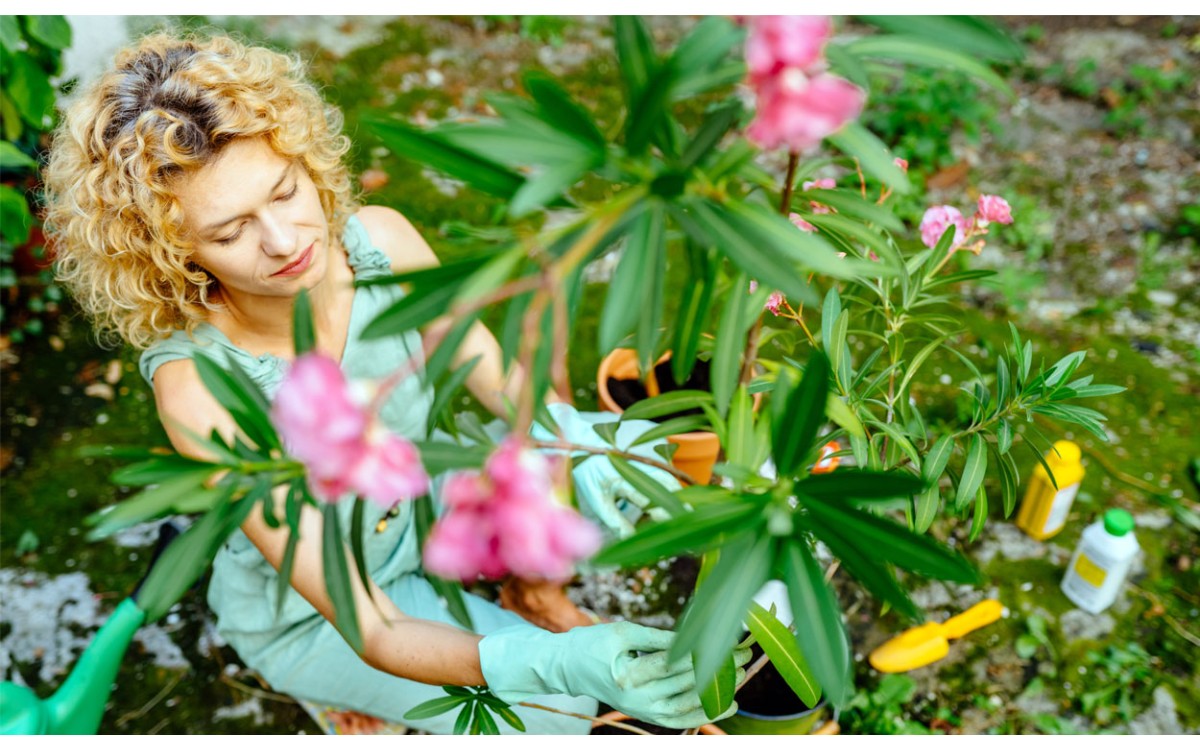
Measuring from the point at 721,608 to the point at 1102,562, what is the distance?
55.3 inches

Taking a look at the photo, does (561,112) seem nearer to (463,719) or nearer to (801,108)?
(801,108)

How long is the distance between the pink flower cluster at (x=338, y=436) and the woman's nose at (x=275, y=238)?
822 mm

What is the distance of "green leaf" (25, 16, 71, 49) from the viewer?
1.92 m

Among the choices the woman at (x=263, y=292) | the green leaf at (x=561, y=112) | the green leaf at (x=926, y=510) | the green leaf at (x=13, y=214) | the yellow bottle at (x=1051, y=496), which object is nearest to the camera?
the green leaf at (x=561, y=112)

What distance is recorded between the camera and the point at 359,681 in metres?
1.70

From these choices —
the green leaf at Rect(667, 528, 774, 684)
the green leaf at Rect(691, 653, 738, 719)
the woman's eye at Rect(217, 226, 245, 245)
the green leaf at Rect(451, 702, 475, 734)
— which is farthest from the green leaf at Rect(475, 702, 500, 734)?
the woman's eye at Rect(217, 226, 245, 245)

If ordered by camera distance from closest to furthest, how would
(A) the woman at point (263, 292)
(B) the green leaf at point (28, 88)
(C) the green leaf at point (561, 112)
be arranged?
(C) the green leaf at point (561, 112) → (A) the woman at point (263, 292) → (B) the green leaf at point (28, 88)

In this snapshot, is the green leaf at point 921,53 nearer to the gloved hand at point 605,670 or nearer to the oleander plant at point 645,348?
the oleander plant at point 645,348

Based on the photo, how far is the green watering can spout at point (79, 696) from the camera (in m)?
1.36

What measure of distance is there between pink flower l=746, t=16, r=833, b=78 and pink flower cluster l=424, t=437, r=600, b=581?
0.94 ft

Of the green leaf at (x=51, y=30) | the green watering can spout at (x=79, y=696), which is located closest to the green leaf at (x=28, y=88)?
the green leaf at (x=51, y=30)

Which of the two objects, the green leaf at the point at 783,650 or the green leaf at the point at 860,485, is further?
the green leaf at the point at 783,650

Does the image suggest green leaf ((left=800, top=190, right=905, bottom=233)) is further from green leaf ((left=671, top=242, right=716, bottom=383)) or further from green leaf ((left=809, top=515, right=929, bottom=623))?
green leaf ((left=809, top=515, right=929, bottom=623))
